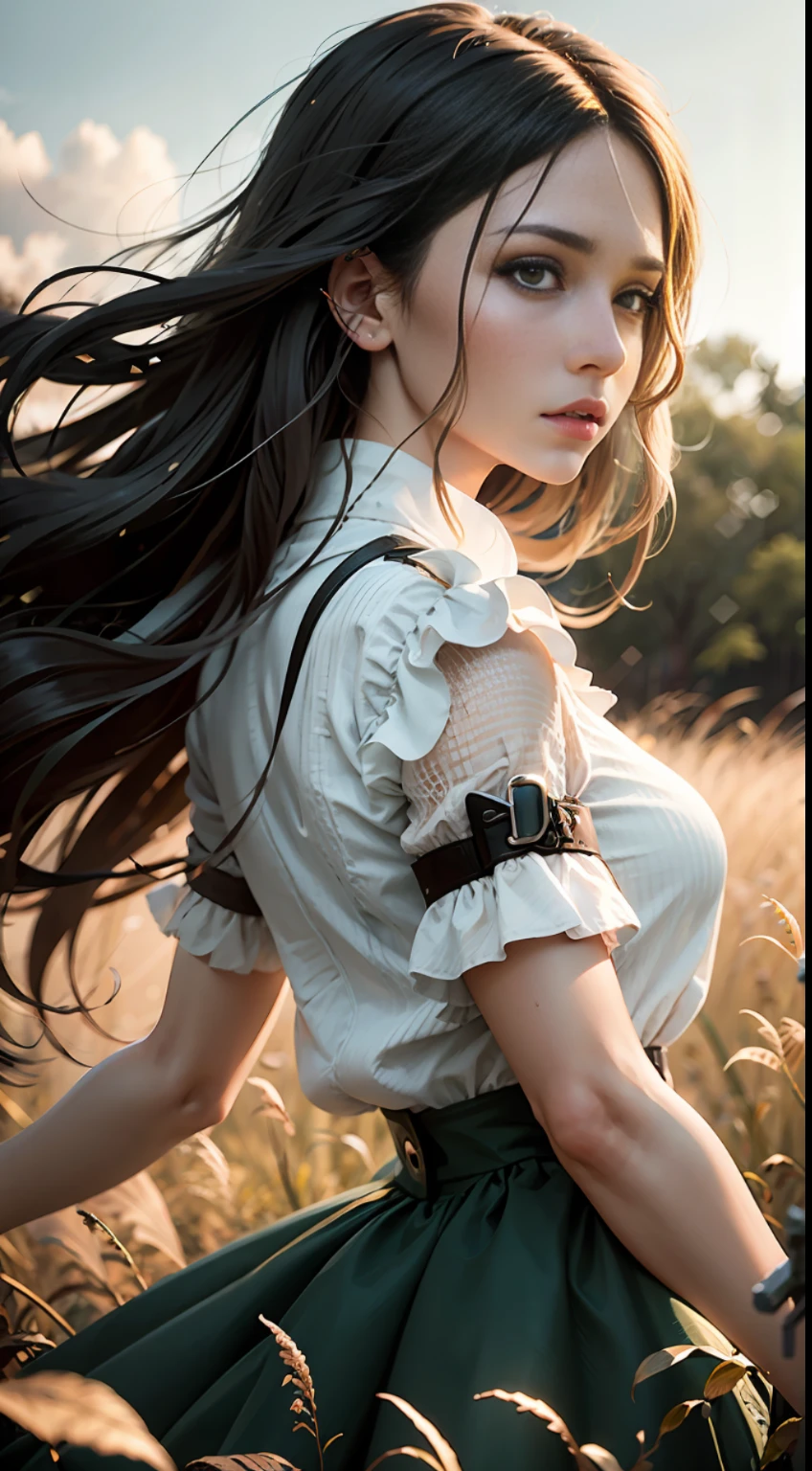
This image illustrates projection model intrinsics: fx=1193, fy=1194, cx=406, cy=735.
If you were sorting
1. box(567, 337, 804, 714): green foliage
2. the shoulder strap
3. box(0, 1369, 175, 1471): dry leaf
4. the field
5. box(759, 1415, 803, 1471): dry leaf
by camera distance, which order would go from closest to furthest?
box(0, 1369, 175, 1471): dry leaf, box(759, 1415, 803, 1471): dry leaf, the shoulder strap, the field, box(567, 337, 804, 714): green foliage

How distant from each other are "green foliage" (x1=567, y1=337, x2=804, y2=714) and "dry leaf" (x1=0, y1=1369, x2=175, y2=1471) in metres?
4.56

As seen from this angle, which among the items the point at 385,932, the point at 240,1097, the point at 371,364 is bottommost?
the point at 240,1097

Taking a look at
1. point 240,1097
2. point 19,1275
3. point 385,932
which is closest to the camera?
point 385,932

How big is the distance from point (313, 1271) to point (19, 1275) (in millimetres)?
1077

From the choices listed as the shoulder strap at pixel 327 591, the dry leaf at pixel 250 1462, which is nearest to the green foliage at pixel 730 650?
the shoulder strap at pixel 327 591

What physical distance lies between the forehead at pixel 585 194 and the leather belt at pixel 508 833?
51 cm

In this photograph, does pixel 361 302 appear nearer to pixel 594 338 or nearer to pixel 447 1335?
pixel 594 338

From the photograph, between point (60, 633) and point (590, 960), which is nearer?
point (590, 960)

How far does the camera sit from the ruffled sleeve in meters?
0.92

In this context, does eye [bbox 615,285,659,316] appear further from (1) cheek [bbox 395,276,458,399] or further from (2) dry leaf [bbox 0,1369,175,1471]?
(2) dry leaf [bbox 0,1369,175,1471]

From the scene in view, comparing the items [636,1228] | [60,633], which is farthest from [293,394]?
[636,1228]

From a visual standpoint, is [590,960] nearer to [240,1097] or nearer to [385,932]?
[385,932]

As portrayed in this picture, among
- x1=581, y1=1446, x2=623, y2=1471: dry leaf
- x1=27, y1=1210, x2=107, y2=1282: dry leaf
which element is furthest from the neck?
x1=27, y1=1210, x2=107, y2=1282: dry leaf

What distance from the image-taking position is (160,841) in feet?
5.14
